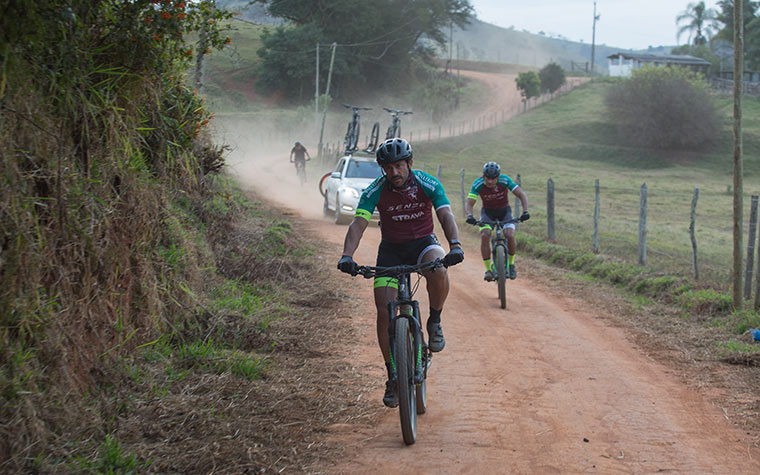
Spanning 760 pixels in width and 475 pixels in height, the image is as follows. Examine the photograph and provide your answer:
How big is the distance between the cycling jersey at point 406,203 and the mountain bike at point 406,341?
0.46m

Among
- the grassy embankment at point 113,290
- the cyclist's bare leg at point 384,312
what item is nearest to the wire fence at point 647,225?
the cyclist's bare leg at point 384,312

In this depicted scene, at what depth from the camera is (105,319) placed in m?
5.42

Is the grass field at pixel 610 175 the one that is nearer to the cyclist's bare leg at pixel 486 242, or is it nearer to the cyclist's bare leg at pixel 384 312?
the cyclist's bare leg at pixel 486 242

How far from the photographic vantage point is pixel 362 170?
18797 millimetres

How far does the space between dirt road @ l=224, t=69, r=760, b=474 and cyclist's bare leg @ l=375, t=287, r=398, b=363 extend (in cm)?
60

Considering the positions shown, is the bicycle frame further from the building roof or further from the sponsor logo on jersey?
the building roof

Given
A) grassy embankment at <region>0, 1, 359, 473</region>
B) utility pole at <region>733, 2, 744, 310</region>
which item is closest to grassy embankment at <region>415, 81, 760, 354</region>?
utility pole at <region>733, 2, 744, 310</region>

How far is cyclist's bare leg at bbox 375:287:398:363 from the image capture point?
5.40 meters

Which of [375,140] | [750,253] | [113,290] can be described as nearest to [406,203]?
[113,290]

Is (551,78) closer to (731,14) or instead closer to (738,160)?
(731,14)

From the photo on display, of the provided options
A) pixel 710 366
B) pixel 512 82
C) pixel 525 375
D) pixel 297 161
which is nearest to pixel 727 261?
pixel 710 366

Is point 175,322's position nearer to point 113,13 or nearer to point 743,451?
point 113,13

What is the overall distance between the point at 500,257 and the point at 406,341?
534 cm

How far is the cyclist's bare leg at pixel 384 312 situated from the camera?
17.7 feet
